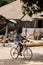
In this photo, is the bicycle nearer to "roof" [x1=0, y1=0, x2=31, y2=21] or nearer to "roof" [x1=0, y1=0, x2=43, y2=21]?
"roof" [x1=0, y1=0, x2=43, y2=21]

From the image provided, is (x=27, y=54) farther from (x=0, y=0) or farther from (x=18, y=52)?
(x=0, y=0)

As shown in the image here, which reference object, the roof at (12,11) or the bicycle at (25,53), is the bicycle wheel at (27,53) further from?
the roof at (12,11)

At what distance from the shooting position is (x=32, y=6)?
14.5 m

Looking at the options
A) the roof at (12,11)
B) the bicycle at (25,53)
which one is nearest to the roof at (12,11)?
the roof at (12,11)

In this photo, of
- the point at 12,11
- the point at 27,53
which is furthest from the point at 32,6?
the point at 12,11

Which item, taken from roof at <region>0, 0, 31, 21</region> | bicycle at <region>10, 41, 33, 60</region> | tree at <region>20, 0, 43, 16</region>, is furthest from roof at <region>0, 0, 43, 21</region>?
tree at <region>20, 0, 43, 16</region>

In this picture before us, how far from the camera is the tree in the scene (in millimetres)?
14242

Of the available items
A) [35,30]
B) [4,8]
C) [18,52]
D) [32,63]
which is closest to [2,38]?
[35,30]

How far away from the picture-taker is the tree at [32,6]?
14.2 metres

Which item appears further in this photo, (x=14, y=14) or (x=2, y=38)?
(x=14, y=14)

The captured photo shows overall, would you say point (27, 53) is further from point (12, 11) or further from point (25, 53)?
point (12, 11)

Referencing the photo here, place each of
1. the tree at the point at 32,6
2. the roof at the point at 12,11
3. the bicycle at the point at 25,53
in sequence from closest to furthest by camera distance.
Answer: the tree at the point at 32,6 → the bicycle at the point at 25,53 → the roof at the point at 12,11

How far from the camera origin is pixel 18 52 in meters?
14.8

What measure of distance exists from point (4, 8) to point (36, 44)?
13.5 meters
